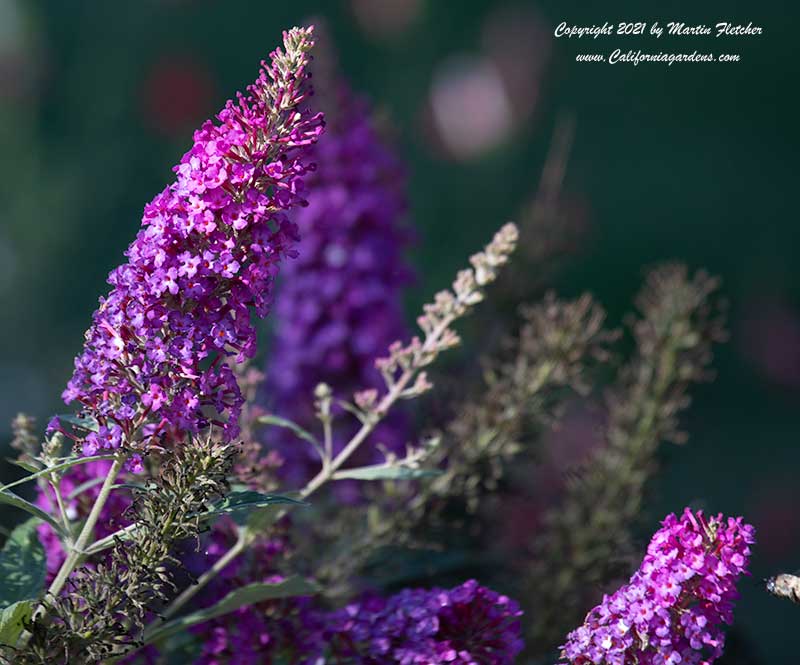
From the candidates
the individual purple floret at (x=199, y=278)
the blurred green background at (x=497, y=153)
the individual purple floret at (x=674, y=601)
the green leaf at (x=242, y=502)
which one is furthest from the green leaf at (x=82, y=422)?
the blurred green background at (x=497, y=153)

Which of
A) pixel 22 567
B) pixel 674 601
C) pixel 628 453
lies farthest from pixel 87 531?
pixel 628 453

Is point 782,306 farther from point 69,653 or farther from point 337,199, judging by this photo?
point 69,653

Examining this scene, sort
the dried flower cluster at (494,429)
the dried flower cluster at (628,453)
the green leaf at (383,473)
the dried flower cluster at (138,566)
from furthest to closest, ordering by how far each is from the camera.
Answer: the dried flower cluster at (628,453) < the dried flower cluster at (494,429) < the green leaf at (383,473) < the dried flower cluster at (138,566)

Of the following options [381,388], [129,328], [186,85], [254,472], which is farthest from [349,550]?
[186,85]

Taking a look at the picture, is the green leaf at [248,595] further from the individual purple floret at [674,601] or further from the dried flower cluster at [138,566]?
the individual purple floret at [674,601]

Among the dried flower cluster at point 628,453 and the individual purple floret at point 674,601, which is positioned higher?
the dried flower cluster at point 628,453

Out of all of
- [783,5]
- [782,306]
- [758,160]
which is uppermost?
[783,5]
